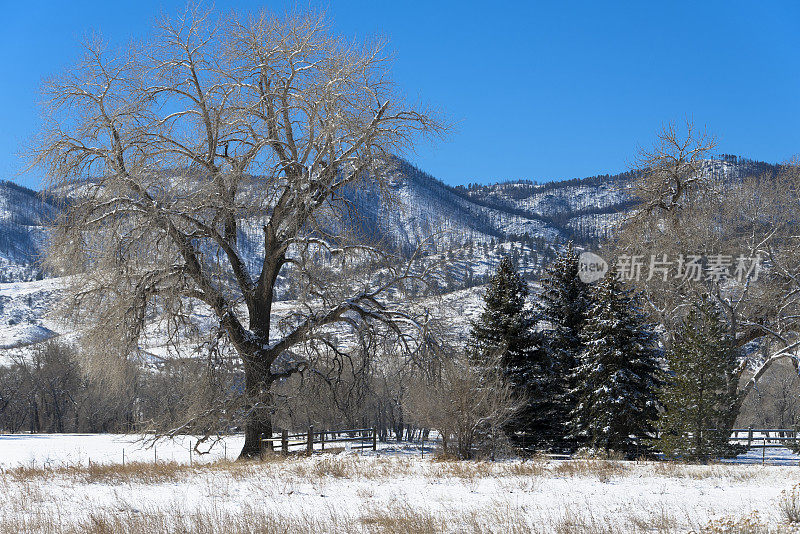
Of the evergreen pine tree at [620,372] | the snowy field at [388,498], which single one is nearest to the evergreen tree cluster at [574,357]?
the evergreen pine tree at [620,372]

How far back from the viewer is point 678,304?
30375 millimetres

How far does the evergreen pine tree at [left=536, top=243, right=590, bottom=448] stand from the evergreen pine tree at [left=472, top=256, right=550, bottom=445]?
51 cm

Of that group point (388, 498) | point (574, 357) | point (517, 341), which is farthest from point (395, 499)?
point (574, 357)

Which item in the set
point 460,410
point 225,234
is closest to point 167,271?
point 225,234

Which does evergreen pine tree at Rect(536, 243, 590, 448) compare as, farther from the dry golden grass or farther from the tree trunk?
the tree trunk

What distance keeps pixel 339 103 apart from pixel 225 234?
193 inches

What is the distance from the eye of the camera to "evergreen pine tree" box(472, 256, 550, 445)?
104 feet

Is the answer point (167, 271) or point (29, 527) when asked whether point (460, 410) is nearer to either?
point (167, 271)

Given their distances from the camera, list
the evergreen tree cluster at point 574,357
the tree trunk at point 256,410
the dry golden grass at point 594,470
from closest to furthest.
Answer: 1. the dry golden grass at point 594,470
2. the tree trunk at point 256,410
3. the evergreen tree cluster at point 574,357

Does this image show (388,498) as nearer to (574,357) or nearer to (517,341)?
(517,341)

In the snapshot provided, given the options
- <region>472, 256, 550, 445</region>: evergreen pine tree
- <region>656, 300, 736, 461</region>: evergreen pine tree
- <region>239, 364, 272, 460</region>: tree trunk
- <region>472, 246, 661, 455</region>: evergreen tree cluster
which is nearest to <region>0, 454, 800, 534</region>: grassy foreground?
<region>239, 364, 272, 460</region>: tree trunk

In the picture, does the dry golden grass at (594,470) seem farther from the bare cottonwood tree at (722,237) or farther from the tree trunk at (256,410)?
the bare cottonwood tree at (722,237)

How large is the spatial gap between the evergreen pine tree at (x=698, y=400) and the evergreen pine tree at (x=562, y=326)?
8.76m

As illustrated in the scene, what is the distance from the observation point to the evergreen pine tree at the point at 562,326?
32062 millimetres
